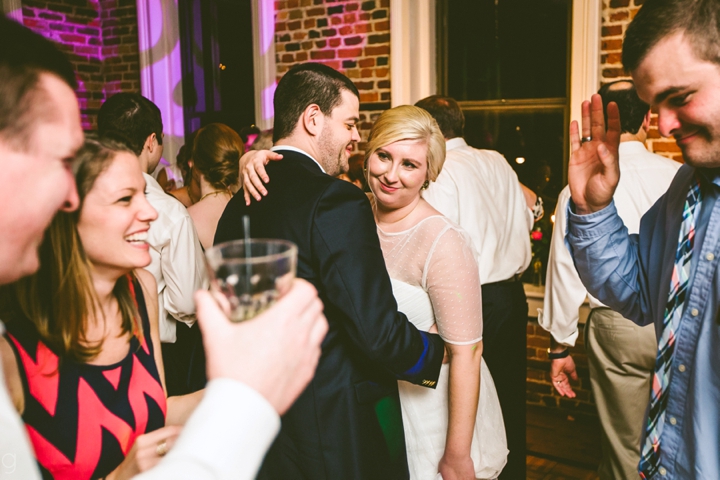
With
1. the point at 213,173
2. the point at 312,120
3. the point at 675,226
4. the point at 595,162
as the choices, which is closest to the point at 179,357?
the point at 213,173

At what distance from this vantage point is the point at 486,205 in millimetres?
3012

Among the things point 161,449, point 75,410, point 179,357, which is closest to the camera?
point 161,449

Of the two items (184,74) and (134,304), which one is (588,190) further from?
(184,74)

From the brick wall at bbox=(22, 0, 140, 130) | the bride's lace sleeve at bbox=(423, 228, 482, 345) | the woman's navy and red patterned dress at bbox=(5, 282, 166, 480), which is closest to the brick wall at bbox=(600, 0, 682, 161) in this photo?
the bride's lace sleeve at bbox=(423, 228, 482, 345)

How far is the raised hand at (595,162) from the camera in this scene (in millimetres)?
1407

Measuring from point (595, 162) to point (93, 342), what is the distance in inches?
49.7

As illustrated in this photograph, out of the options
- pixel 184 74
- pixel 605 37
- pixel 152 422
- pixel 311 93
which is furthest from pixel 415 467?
pixel 184 74

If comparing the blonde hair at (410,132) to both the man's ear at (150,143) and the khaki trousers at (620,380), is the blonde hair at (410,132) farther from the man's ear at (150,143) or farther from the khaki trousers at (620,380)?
the man's ear at (150,143)

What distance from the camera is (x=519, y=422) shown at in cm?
301

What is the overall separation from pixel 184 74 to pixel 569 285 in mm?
4278

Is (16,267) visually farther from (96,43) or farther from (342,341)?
(96,43)

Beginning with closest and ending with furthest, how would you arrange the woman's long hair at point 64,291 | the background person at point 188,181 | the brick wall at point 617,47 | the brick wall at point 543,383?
1. the woman's long hair at point 64,291
2. the brick wall at point 617,47
3. the background person at point 188,181
4. the brick wall at point 543,383

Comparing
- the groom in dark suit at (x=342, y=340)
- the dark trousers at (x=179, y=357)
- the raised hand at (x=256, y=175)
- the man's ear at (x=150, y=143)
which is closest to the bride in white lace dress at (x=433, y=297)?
the groom in dark suit at (x=342, y=340)

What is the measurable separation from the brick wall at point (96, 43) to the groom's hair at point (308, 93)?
13.5ft
